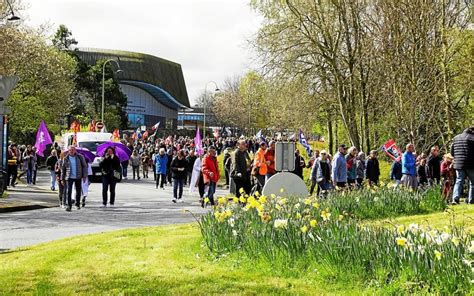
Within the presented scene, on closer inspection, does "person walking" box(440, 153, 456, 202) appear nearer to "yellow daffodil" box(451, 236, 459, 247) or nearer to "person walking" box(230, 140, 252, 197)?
"person walking" box(230, 140, 252, 197)

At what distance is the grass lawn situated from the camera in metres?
6.98

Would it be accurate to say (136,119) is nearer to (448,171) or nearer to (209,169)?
(209,169)

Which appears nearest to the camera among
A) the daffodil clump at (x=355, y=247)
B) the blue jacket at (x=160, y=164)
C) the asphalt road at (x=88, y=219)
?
the daffodil clump at (x=355, y=247)

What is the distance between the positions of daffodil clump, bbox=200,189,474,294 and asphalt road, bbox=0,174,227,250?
4.37m

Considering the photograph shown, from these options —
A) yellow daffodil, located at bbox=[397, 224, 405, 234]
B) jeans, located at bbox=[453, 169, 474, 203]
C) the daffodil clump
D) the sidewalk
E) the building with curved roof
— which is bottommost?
the sidewalk

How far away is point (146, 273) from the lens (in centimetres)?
786

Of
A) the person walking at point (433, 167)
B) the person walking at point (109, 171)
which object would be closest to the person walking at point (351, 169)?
the person walking at point (433, 167)

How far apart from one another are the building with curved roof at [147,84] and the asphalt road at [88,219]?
10771 cm

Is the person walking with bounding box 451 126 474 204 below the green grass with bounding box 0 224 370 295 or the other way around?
the other way around

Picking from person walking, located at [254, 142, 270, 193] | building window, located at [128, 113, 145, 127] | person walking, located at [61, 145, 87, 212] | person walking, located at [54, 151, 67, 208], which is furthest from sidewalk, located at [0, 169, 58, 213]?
building window, located at [128, 113, 145, 127]

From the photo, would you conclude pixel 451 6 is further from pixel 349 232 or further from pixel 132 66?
pixel 132 66

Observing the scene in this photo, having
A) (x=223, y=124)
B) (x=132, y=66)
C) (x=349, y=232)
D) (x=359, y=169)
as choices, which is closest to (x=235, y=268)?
(x=349, y=232)

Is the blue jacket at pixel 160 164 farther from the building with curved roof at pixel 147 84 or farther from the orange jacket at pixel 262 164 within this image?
the building with curved roof at pixel 147 84

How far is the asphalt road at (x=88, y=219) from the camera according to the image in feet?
43.3
